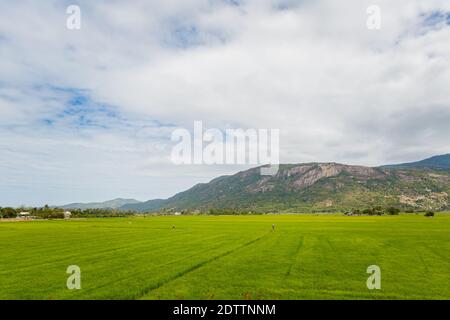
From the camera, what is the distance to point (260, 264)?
27.2 metres

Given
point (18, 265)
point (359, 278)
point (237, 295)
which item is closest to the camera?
point (237, 295)

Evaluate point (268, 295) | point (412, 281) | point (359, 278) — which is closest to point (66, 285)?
point (268, 295)

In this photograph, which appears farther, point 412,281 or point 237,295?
point 412,281

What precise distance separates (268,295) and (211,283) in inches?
159

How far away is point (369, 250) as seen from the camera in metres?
36.2

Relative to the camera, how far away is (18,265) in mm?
26875

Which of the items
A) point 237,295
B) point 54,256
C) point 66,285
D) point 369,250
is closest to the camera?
point 237,295
